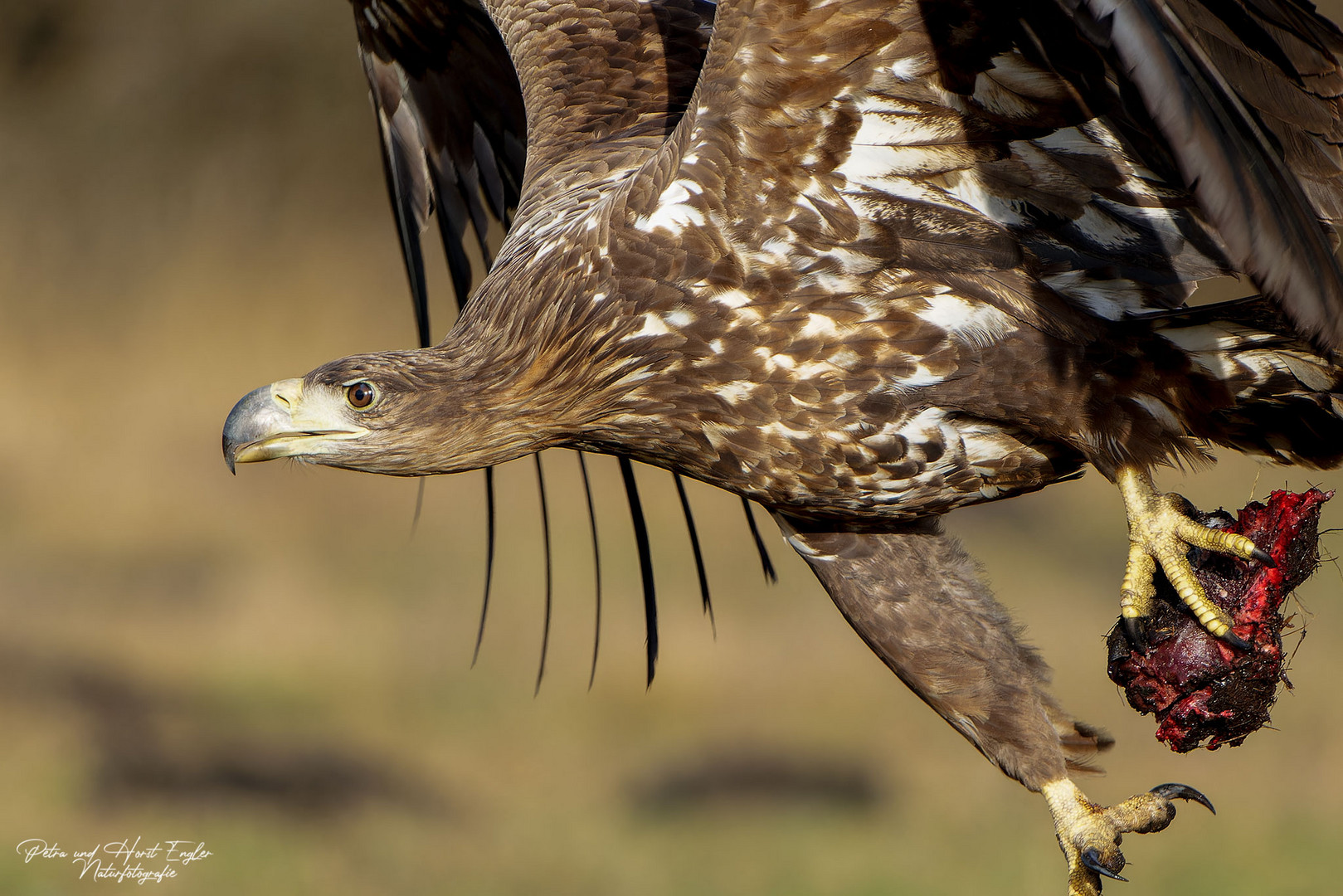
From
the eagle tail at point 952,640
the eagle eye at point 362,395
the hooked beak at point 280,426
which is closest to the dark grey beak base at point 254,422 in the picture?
the hooked beak at point 280,426

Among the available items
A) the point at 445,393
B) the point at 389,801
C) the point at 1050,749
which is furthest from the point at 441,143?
the point at 389,801

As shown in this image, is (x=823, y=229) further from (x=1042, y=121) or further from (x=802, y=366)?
(x=1042, y=121)

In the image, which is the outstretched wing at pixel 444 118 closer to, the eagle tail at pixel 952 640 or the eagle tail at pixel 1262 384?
the eagle tail at pixel 952 640

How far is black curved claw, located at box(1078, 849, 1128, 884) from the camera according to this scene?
2639mm

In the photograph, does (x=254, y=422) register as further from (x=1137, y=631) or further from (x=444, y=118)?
(x=444, y=118)

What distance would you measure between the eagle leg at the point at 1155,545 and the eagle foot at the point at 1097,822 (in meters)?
0.58

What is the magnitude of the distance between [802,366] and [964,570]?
0.84 metres

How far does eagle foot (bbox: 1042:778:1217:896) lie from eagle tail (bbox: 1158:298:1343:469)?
2.47ft

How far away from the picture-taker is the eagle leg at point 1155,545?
2268mm

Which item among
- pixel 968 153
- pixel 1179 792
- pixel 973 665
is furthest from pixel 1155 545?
pixel 968 153

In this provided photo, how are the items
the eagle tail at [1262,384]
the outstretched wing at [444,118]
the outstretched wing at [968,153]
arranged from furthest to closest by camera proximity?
1. the outstretched wing at [444,118]
2. the eagle tail at [1262,384]
3. the outstretched wing at [968,153]

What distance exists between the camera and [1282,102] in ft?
6.40

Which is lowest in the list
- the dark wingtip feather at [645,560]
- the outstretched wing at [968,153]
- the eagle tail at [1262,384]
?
the dark wingtip feather at [645,560]

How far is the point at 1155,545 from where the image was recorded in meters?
2.35
